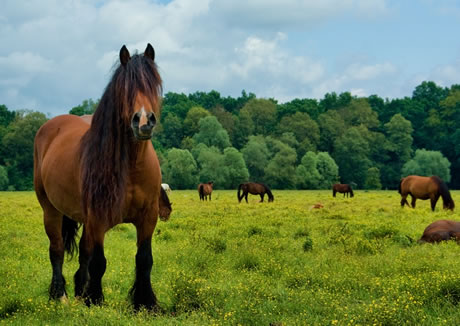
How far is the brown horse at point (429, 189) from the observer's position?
19.9 meters

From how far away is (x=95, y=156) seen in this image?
16.7 feet

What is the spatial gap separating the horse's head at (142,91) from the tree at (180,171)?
56414 mm

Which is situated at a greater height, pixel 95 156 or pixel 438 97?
pixel 438 97

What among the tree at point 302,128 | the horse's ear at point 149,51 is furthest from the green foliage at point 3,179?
the horse's ear at point 149,51

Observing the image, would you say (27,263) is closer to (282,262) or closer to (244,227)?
(282,262)

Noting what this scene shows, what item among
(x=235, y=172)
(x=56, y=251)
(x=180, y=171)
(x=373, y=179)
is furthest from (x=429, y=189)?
(x=373, y=179)

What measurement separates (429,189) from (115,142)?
18.8 metres

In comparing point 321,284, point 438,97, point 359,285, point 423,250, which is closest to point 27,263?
point 321,284

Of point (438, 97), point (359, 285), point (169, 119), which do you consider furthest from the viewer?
point (438, 97)

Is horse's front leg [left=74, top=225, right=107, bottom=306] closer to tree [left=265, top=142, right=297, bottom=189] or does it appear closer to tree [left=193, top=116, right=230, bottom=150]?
tree [left=265, top=142, right=297, bottom=189]

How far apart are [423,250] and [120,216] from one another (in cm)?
613

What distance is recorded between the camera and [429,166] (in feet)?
235

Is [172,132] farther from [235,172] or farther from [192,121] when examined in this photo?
[235,172]

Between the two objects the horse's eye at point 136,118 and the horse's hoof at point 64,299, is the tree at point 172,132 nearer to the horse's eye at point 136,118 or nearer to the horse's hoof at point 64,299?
the horse's hoof at point 64,299
